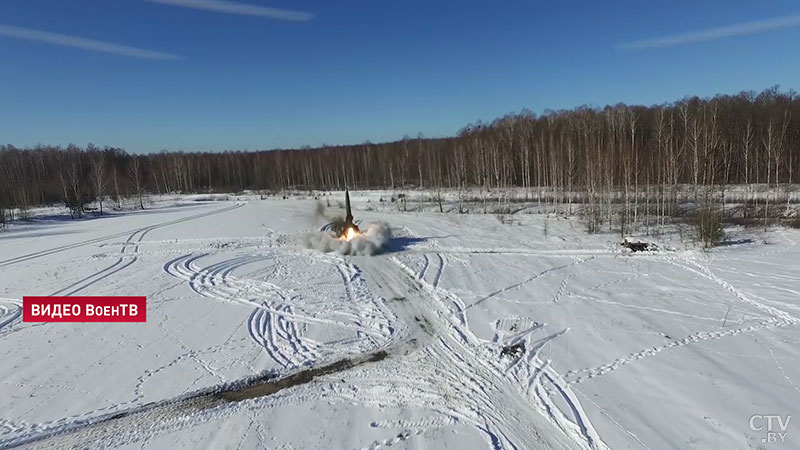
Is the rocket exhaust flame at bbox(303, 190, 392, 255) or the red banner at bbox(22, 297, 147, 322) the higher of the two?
the rocket exhaust flame at bbox(303, 190, 392, 255)

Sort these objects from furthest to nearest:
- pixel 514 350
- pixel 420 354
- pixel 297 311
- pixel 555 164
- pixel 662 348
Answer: pixel 555 164, pixel 297 311, pixel 420 354, pixel 514 350, pixel 662 348

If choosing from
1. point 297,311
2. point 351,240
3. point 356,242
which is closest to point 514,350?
point 297,311

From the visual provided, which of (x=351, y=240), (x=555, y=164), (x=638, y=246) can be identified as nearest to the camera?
(x=638, y=246)

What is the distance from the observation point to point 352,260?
19.7 metres

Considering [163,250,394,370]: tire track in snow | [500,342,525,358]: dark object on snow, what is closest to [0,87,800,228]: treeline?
[500,342,525,358]: dark object on snow

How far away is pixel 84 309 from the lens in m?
14.1

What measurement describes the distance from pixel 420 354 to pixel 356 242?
11.3m

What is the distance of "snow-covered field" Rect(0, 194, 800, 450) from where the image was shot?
7.02 meters

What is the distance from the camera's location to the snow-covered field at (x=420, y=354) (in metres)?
7.02

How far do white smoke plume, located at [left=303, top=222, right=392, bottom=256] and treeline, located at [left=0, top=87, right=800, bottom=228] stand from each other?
1609 centimetres

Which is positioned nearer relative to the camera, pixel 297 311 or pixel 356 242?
pixel 297 311

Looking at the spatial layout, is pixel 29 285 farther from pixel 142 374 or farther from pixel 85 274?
pixel 142 374

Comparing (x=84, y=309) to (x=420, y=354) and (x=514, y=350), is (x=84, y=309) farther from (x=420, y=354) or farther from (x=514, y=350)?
(x=514, y=350)

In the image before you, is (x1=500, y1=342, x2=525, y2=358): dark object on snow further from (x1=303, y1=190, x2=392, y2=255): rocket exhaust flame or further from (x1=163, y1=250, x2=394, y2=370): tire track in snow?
(x1=303, y1=190, x2=392, y2=255): rocket exhaust flame
